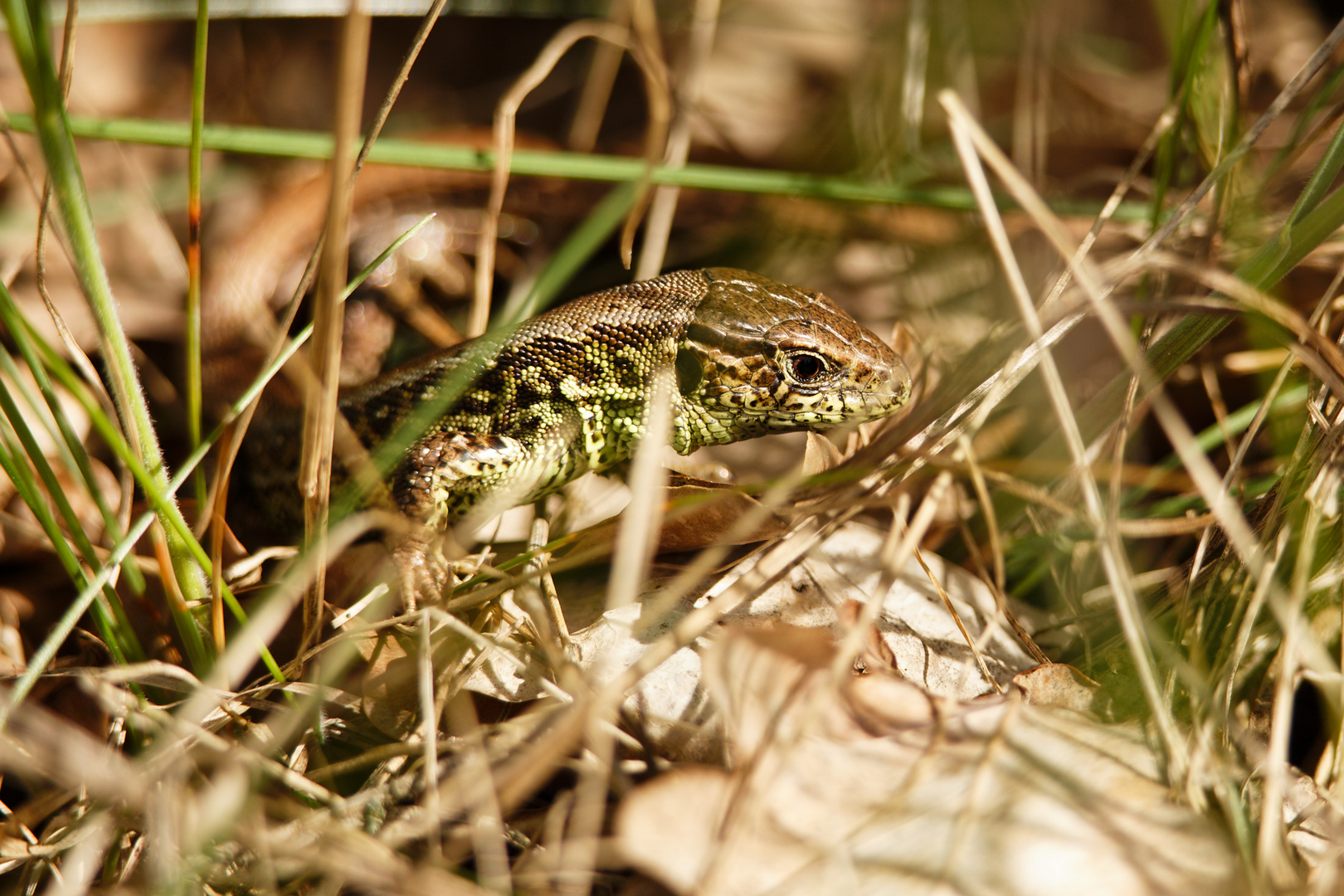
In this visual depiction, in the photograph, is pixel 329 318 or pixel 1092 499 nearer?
pixel 329 318

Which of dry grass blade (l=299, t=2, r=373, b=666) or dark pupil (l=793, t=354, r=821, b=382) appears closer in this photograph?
dry grass blade (l=299, t=2, r=373, b=666)

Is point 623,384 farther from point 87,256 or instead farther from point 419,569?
point 87,256

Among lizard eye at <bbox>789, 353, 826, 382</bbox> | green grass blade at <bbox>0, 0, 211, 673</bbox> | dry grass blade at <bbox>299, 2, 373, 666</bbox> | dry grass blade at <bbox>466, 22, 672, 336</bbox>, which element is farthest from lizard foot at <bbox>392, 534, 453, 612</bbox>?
lizard eye at <bbox>789, 353, 826, 382</bbox>

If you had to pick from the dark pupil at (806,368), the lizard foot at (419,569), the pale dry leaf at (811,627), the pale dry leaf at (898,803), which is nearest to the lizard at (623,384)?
the dark pupil at (806,368)

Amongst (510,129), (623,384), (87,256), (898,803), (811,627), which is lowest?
(898,803)

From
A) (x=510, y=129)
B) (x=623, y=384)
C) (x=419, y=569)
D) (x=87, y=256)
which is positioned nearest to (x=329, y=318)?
(x=87, y=256)

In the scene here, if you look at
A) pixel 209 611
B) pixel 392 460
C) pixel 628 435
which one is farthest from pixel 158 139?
pixel 628 435

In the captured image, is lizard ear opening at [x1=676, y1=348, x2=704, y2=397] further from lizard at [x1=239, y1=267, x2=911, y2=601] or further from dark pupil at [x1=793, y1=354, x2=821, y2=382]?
dark pupil at [x1=793, y1=354, x2=821, y2=382]

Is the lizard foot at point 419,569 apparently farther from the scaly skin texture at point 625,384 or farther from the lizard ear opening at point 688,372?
the lizard ear opening at point 688,372

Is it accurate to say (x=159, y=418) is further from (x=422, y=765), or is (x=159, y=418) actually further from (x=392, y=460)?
(x=422, y=765)
